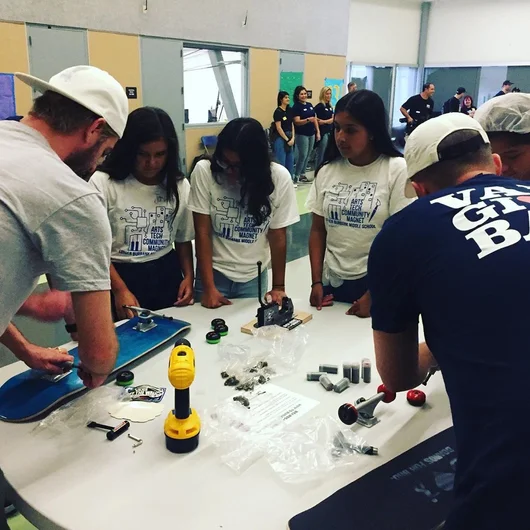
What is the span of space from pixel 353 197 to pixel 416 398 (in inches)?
30.9

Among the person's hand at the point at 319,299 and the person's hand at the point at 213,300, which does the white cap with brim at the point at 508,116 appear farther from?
the person's hand at the point at 213,300

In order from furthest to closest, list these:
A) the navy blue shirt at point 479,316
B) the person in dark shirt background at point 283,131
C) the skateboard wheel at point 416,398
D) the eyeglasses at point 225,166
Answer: the person in dark shirt background at point 283,131 < the eyeglasses at point 225,166 < the skateboard wheel at point 416,398 < the navy blue shirt at point 479,316

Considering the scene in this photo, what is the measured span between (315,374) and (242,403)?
224 mm

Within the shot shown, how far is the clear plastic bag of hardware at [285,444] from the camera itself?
1082 millimetres

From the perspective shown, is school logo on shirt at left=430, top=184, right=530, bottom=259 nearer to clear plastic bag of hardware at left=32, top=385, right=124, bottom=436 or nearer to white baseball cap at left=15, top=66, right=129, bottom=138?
white baseball cap at left=15, top=66, right=129, bottom=138

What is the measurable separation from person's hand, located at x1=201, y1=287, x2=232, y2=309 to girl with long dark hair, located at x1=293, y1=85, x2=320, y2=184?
19.9ft

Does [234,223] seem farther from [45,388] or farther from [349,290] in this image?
[45,388]

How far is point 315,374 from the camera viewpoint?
4.63 ft

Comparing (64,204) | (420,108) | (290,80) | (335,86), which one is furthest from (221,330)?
(420,108)

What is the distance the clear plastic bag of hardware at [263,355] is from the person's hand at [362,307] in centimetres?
23

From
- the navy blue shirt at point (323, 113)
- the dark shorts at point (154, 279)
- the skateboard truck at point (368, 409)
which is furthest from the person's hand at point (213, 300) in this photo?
the navy blue shirt at point (323, 113)

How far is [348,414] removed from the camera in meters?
1.15

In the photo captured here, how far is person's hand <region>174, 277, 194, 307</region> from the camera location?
192 centimetres

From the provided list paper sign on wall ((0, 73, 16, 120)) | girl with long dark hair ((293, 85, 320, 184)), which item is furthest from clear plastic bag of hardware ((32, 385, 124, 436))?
girl with long dark hair ((293, 85, 320, 184))
